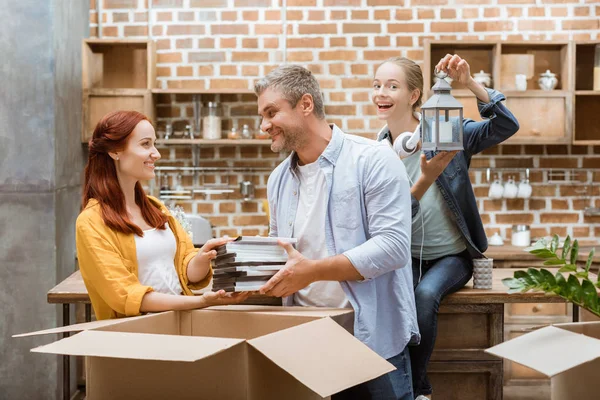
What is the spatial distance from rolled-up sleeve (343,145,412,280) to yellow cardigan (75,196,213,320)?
57 centimetres

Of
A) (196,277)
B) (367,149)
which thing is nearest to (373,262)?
(367,149)

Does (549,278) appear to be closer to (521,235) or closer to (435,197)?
(435,197)

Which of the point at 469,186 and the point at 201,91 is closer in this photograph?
the point at 469,186

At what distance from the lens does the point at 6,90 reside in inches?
173

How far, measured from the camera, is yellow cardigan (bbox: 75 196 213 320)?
6.97ft

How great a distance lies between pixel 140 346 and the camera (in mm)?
1552

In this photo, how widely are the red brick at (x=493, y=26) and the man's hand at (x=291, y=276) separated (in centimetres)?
369

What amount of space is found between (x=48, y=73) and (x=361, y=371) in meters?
3.41

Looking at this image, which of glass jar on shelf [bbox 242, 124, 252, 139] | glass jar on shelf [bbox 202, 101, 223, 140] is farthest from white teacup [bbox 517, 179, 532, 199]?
glass jar on shelf [bbox 202, 101, 223, 140]

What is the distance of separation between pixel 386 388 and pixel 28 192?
2.87 meters

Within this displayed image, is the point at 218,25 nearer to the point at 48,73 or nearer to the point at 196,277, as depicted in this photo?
the point at 48,73

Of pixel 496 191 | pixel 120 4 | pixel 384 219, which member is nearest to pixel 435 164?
pixel 384 219

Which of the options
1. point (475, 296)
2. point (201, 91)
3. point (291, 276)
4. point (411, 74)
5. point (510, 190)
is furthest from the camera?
point (510, 190)

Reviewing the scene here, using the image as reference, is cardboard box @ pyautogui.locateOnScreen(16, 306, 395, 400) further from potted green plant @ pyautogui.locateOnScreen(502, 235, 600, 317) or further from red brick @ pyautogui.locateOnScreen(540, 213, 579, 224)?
red brick @ pyautogui.locateOnScreen(540, 213, 579, 224)
